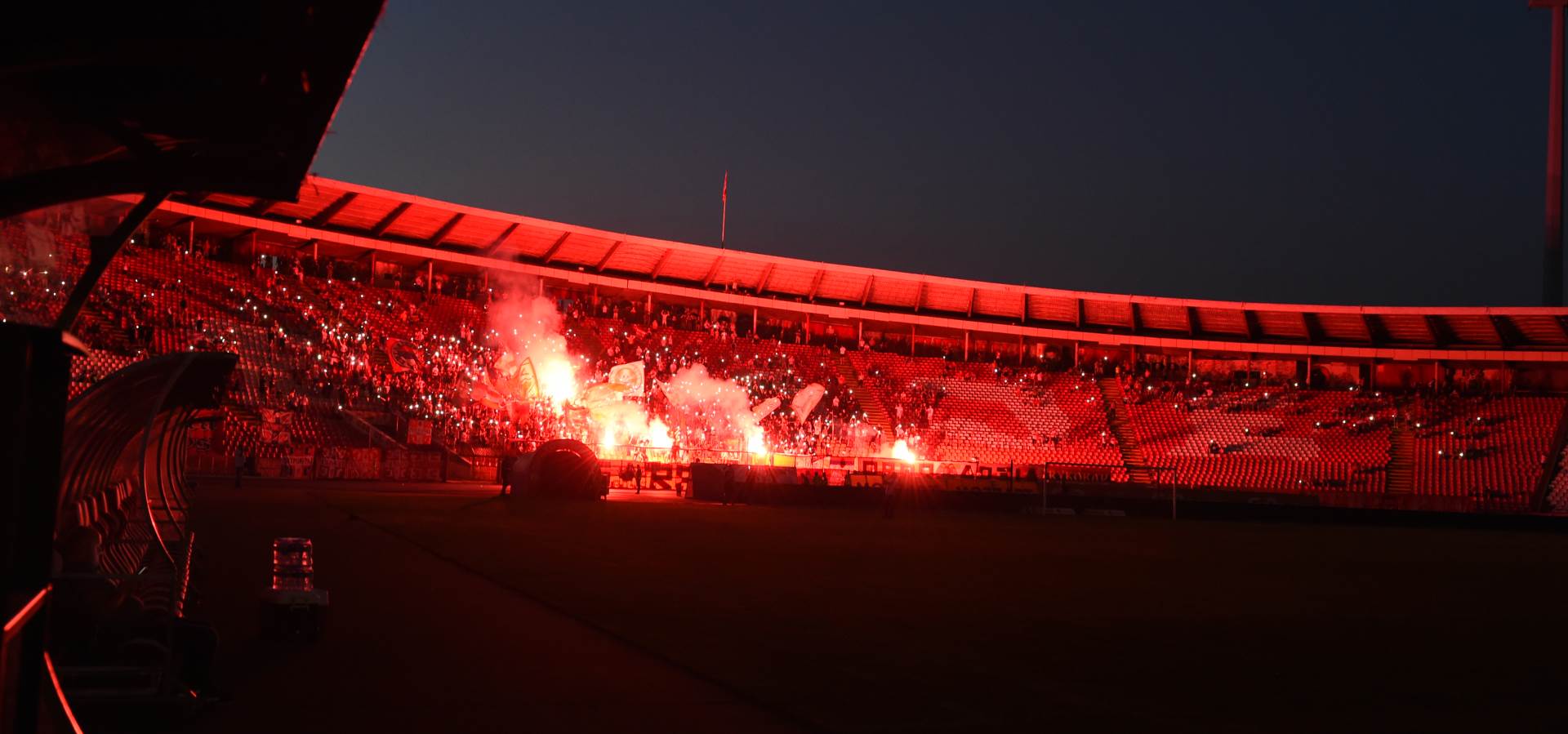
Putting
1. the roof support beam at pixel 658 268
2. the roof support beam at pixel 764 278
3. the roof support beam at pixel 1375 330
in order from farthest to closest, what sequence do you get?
the roof support beam at pixel 1375 330 < the roof support beam at pixel 764 278 < the roof support beam at pixel 658 268

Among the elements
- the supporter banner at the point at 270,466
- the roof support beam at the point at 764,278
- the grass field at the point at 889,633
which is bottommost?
the supporter banner at the point at 270,466

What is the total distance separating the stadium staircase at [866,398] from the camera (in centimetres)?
5506

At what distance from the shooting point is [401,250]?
2159 inches

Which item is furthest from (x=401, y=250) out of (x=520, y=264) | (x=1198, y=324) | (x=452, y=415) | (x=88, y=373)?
(x=1198, y=324)

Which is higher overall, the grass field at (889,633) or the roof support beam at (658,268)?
the roof support beam at (658,268)

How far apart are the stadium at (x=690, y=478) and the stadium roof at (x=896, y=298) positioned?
0.21 m

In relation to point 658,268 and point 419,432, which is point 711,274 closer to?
point 658,268

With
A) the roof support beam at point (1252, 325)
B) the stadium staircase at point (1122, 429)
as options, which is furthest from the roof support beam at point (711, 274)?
the roof support beam at point (1252, 325)

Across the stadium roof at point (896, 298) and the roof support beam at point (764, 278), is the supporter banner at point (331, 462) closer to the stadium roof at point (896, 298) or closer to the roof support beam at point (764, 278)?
the stadium roof at point (896, 298)

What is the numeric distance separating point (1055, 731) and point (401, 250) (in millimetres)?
51080

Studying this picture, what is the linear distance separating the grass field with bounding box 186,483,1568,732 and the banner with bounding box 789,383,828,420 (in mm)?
29711

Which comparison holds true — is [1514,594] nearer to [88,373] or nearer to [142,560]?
[142,560]

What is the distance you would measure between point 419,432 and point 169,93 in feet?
123

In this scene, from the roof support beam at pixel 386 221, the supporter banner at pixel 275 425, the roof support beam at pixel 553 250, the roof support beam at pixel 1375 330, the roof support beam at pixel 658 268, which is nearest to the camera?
the supporter banner at pixel 275 425
